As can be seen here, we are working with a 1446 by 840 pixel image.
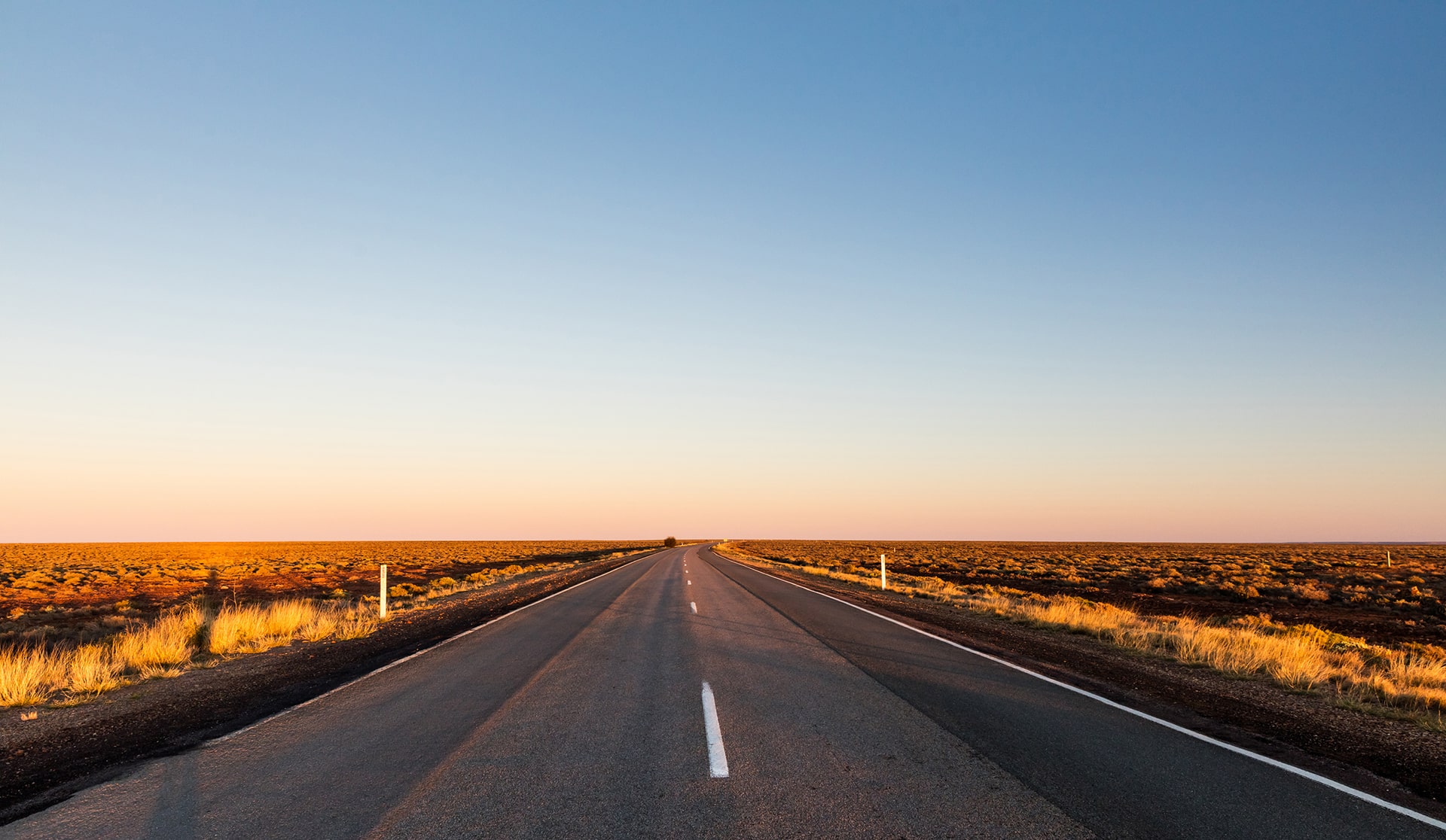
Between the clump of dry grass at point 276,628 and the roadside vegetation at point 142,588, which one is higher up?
the clump of dry grass at point 276,628

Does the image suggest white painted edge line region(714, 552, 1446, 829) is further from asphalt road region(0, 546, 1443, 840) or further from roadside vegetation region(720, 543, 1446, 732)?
roadside vegetation region(720, 543, 1446, 732)

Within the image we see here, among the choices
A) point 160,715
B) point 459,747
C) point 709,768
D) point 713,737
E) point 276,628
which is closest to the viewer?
point 709,768

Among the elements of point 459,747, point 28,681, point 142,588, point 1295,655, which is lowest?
point 142,588

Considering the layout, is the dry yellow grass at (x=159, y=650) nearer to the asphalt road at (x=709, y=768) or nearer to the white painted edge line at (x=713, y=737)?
the asphalt road at (x=709, y=768)

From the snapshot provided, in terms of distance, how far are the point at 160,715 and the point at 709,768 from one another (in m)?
5.97

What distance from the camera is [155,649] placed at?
33.9 ft

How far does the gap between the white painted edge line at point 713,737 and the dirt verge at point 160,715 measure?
14.3 ft

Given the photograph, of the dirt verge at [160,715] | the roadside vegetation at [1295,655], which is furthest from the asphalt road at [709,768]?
the roadside vegetation at [1295,655]

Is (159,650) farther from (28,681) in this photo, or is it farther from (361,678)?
(361,678)

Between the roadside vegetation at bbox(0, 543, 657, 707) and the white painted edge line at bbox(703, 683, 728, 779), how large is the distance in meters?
6.93

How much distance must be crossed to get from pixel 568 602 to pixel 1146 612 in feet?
57.1

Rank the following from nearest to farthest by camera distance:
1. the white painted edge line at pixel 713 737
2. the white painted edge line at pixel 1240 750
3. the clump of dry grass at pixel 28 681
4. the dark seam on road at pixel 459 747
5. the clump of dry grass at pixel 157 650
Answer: the dark seam on road at pixel 459 747 < the white painted edge line at pixel 1240 750 < the white painted edge line at pixel 713 737 < the clump of dry grass at pixel 28 681 < the clump of dry grass at pixel 157 650

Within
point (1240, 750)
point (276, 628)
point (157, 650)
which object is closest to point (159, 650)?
point (157, 650)

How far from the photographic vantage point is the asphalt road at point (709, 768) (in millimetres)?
4148
